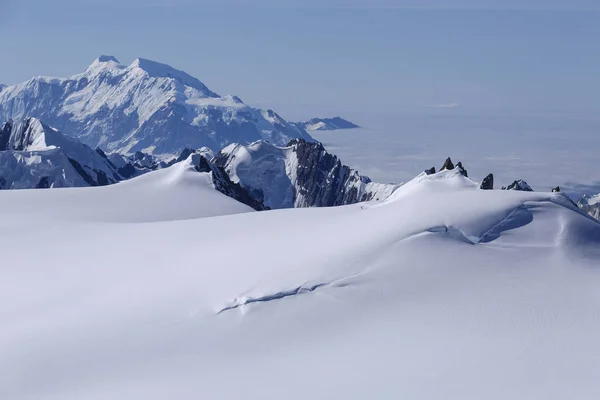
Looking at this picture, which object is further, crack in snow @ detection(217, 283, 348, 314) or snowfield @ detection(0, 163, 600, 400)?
crack in snow @ detection(217, 283, 348, 314)

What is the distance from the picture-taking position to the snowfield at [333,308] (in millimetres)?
21031

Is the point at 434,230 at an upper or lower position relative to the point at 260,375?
upper

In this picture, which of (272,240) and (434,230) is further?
(272,240)

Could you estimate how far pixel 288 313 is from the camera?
2522 centimetres

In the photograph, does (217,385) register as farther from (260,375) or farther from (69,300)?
(69,300)

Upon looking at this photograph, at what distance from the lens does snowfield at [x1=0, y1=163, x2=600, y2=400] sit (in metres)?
21.0

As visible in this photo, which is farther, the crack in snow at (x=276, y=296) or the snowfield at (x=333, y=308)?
the crack in snow at (x=276, y=296)

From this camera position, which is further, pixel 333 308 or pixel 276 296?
pixel 276 296

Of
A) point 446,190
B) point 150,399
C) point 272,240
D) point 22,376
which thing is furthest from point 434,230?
point 22,376

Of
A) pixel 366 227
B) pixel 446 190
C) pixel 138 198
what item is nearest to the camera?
pixel 366 227

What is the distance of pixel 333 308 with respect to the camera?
1000 inches

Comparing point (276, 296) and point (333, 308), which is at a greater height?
point (276, 296)

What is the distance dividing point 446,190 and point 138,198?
44610 mm

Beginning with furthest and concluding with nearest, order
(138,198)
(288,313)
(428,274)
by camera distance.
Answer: (138,198) < (428,274) < (288,313)
